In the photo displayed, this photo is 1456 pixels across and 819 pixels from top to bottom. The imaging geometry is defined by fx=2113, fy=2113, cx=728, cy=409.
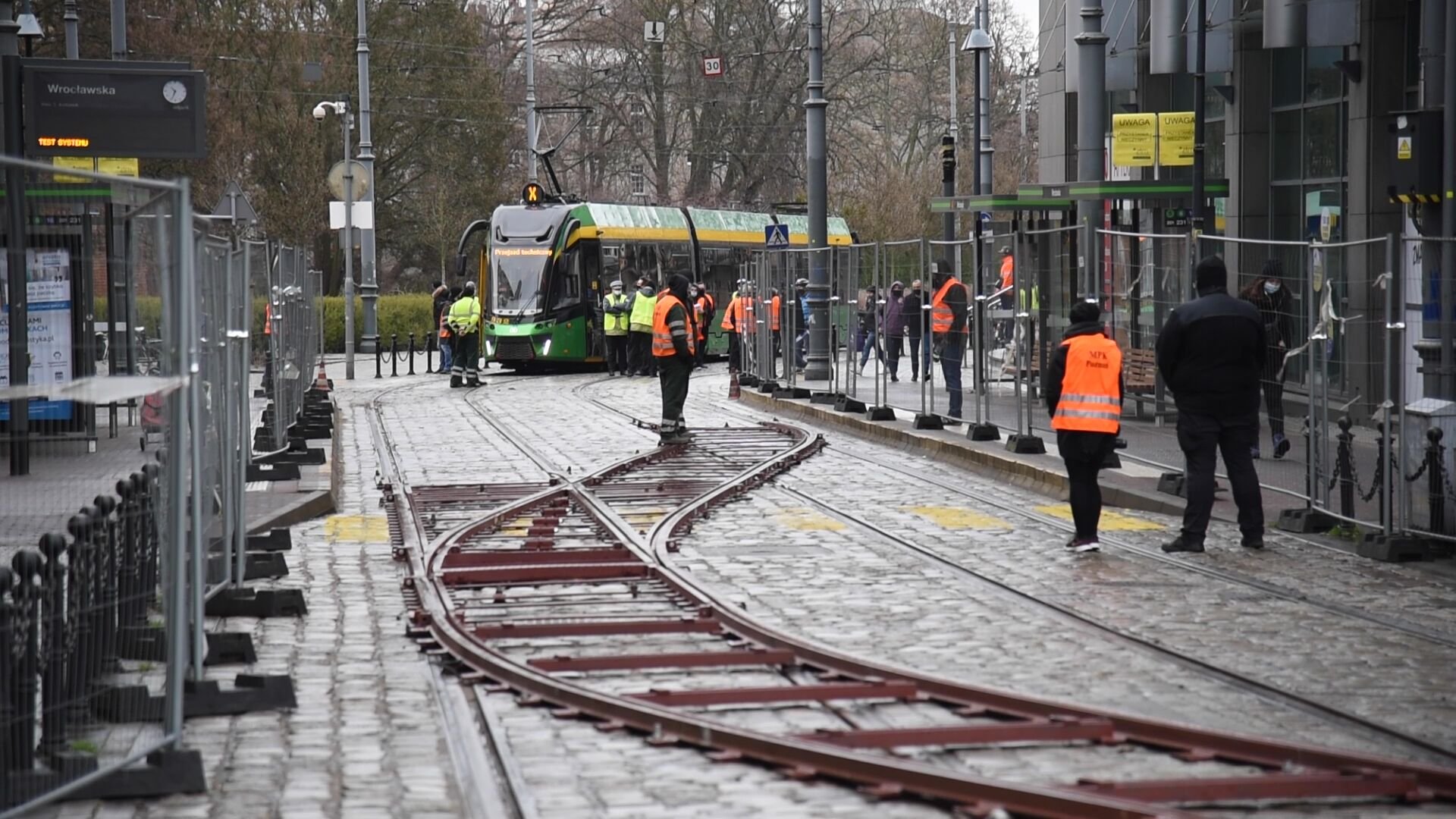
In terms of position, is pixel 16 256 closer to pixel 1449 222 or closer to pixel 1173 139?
pixel 1449 222

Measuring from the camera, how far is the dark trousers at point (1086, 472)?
1281 centimetres

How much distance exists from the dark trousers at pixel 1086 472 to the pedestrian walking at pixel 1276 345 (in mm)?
2707

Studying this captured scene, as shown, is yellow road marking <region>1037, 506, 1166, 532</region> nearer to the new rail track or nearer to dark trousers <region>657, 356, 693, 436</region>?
the new rail track

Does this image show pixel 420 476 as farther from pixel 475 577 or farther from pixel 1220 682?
pixel 1220 682

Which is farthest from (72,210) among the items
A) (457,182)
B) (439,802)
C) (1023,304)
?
(457,182)

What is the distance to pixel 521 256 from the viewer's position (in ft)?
135

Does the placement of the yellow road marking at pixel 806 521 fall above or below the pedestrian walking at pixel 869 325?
below

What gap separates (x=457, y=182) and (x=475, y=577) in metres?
52.0

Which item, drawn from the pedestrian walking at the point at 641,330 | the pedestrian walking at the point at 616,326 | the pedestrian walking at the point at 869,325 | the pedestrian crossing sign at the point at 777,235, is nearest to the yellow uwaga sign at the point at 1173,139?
the pedestrian walking at the point at 869,325

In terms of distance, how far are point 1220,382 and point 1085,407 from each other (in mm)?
897

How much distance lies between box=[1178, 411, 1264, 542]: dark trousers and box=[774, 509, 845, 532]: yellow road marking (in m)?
2.51

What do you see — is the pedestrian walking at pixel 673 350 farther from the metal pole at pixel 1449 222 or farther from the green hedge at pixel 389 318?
the green hedge at pixel 389 318

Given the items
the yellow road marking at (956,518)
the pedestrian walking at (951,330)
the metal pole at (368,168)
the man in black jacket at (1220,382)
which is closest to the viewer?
the man in black jacket at (1220,382)

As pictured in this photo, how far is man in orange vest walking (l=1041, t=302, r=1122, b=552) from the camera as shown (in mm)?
12852
